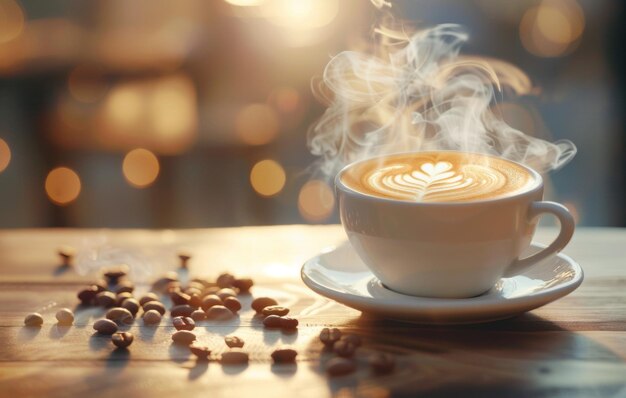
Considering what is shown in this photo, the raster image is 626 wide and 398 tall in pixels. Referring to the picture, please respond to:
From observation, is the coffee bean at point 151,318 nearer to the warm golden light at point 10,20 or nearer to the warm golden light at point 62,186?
the warm golden light at point 62,186

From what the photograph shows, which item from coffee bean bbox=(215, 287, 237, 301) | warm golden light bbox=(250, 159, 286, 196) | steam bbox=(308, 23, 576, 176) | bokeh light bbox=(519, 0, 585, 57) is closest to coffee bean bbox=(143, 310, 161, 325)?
coffee bean bbox=(215, 287, 237, 301)

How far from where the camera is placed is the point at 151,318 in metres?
1.17

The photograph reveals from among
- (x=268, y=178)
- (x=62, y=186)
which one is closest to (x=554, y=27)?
(x=268, y=178)

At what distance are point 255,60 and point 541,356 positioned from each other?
267 cm

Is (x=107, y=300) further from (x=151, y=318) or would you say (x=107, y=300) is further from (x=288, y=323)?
(x=288, y=323)

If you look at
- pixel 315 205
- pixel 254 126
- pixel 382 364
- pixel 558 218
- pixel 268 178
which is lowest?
pixel 315 205

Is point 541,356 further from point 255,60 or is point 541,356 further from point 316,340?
point 255,60

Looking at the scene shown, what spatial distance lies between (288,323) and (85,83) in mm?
2635

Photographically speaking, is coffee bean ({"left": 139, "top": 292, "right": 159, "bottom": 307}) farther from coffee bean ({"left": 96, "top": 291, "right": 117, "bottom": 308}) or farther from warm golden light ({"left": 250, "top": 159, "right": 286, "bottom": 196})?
warm golden light ({"left": 250, "top": 159, "right": 286, "bottom": 196})

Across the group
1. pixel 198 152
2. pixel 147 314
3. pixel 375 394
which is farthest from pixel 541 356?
pixel 198 152

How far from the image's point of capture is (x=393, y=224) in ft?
3.63

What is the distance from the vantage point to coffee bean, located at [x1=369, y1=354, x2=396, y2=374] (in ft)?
3.12

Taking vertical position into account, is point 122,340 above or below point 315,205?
above

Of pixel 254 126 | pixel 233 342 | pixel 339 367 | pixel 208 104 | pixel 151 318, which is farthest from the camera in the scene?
pixel 208 104
